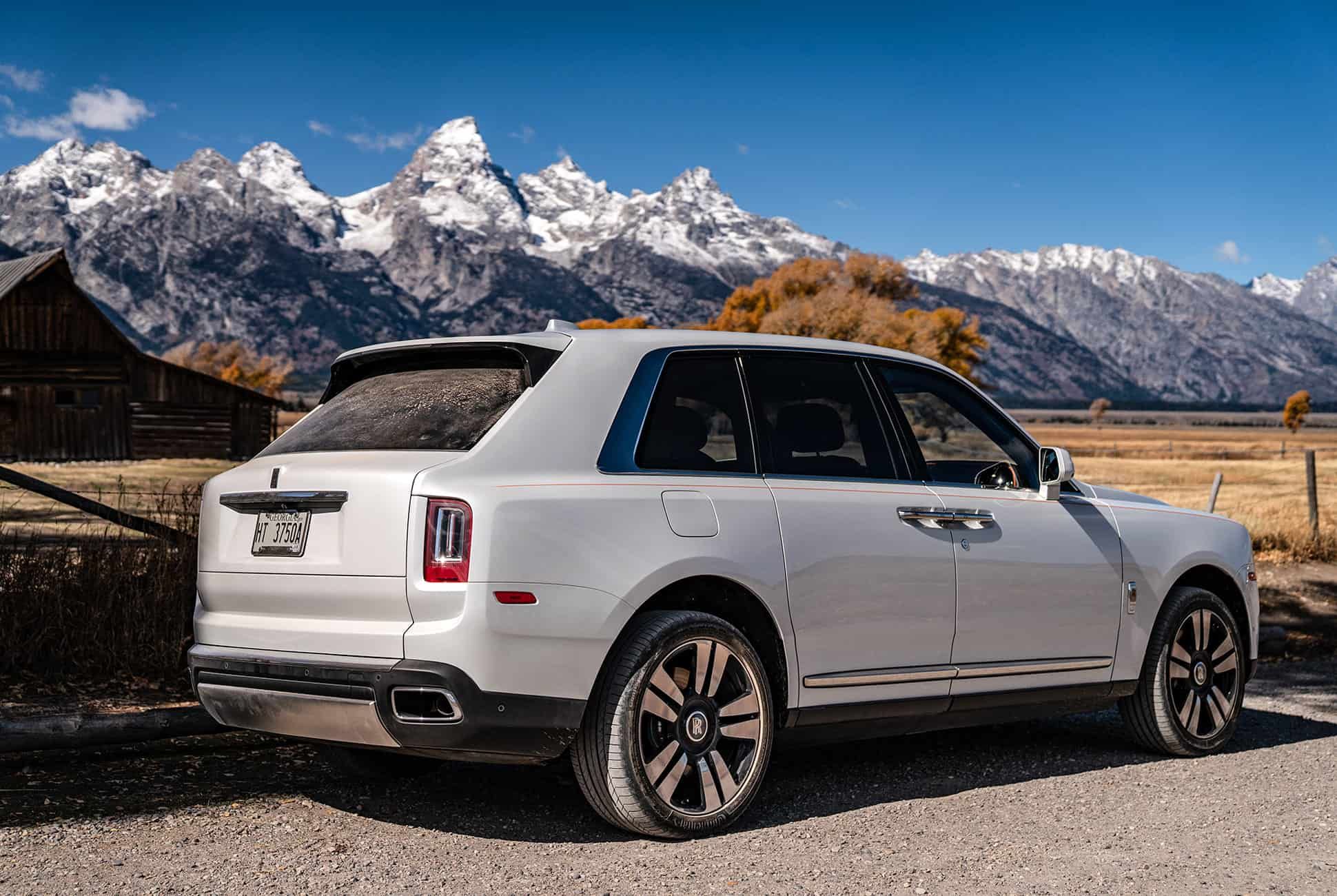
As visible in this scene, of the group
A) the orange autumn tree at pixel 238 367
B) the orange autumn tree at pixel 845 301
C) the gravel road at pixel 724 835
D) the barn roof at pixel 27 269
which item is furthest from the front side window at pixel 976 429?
the orange autumn tree at pixel 238 367

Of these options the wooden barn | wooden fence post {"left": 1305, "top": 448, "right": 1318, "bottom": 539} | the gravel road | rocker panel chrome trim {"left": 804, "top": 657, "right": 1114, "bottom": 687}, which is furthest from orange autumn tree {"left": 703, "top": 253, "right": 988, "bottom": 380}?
the gravel road

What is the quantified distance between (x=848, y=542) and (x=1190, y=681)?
251cm

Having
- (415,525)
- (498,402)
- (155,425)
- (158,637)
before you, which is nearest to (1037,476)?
(498,402)

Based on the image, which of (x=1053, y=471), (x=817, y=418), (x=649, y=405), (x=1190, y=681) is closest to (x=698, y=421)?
(x=649, y=405)

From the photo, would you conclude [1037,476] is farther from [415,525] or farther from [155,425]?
[155,425]

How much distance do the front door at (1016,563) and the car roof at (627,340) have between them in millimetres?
476

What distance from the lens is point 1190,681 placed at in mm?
7016

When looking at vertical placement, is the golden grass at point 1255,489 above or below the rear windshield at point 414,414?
below

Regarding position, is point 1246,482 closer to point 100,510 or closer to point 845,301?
point 845,301

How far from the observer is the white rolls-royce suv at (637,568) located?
470cm

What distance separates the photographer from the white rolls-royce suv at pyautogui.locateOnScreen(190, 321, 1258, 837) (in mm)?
4695

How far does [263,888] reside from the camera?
445cm

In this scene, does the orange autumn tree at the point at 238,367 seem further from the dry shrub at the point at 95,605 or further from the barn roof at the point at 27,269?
the dry shrub at the point at 95,605

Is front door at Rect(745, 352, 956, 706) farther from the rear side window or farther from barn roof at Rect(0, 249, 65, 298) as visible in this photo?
barn roof at Rect(0, 249, 65, 298)
